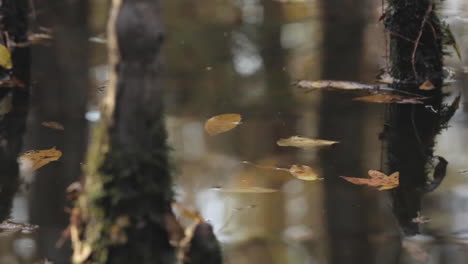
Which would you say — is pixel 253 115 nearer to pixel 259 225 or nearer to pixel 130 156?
pixel 259 225

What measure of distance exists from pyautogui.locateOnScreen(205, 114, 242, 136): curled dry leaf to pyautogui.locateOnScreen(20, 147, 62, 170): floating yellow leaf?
748 mm

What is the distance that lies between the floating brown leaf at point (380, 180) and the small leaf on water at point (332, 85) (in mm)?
1269

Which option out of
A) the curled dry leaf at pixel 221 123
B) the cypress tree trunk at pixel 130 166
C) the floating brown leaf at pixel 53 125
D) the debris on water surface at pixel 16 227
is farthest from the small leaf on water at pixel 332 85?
the cypress tree trunk at pixel 130 166

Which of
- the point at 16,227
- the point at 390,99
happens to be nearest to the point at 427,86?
the point at 390,99

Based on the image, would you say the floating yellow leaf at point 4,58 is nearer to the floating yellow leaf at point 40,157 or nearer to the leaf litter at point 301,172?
the floating yellow leaf at point 40,157

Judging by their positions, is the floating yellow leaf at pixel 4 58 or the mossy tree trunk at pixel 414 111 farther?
the floating yellow leaf at pixel 4 58

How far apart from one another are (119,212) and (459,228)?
1.33 meters

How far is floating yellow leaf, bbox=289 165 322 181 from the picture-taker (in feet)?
10.3

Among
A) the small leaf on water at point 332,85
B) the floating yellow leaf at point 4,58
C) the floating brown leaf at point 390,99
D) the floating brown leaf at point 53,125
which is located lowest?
the floating brown leaf at point 53,125

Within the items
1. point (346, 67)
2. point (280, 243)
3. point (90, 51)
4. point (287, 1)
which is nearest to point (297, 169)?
point (280, 243)

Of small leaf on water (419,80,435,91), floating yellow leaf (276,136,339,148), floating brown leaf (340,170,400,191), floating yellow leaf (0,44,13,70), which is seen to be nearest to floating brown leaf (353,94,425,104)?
A: small leaf on water (419,80,435,91)

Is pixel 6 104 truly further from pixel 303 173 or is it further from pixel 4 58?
pixel 303 173

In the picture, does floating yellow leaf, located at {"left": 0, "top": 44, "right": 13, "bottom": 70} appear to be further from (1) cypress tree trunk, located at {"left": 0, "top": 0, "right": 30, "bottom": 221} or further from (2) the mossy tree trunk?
(2) the mossy tree trunk

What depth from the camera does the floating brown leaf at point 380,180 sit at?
9.98 feet
